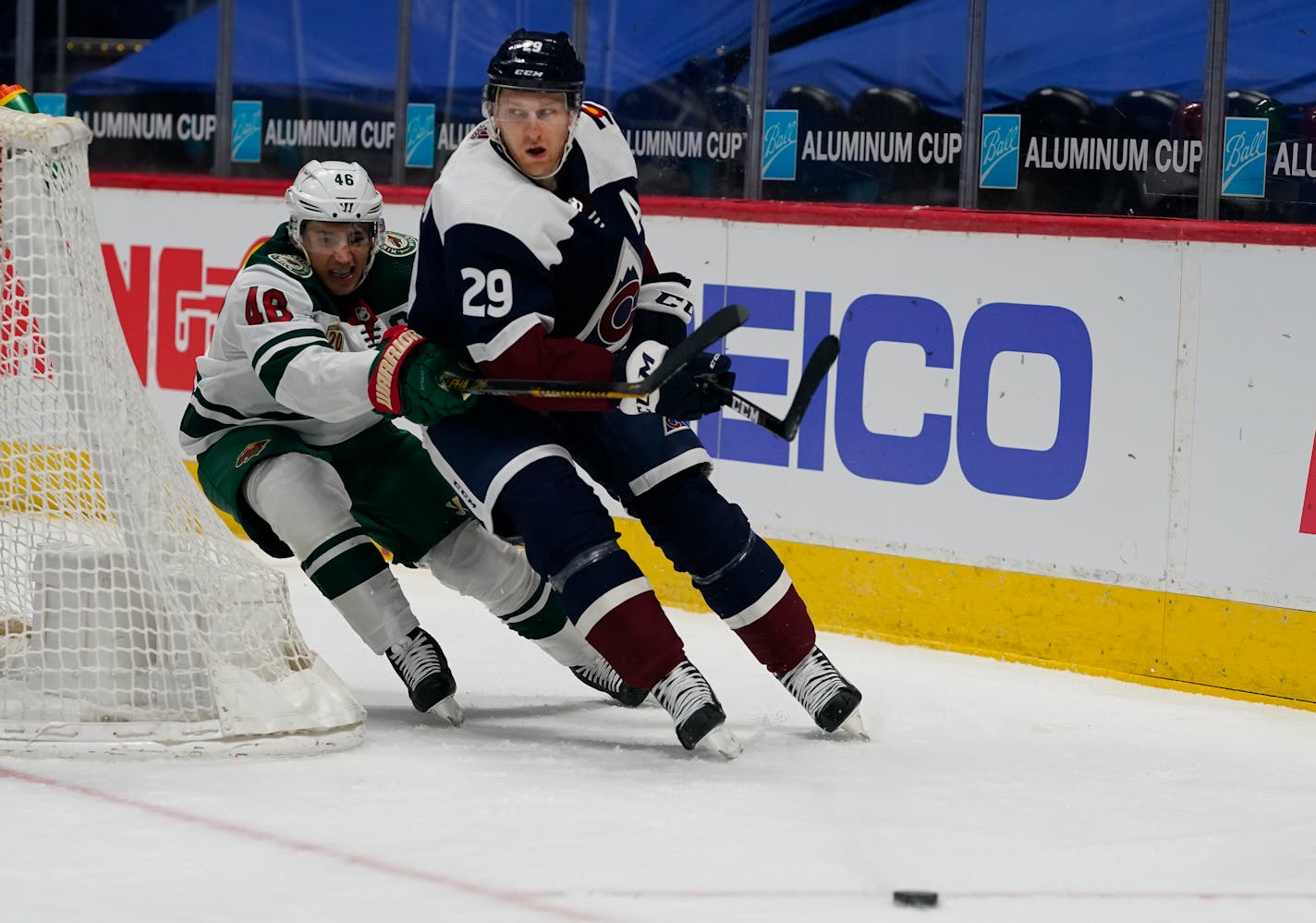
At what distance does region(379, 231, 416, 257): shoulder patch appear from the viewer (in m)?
3.38

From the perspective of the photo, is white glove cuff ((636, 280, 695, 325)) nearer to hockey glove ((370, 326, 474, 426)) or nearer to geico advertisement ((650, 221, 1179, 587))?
hockey glove ((370, 326, 474, 426))


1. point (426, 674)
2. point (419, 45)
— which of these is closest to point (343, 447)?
point (426, 674)

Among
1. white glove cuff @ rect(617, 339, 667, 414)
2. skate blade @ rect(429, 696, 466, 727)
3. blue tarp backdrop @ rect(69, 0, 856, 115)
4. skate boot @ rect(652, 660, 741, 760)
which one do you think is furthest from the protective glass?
blue tarp backdrop @ rect(69, 0, 856, 115)

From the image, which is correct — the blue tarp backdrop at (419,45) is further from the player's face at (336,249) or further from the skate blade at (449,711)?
the skate blade at (449,711)

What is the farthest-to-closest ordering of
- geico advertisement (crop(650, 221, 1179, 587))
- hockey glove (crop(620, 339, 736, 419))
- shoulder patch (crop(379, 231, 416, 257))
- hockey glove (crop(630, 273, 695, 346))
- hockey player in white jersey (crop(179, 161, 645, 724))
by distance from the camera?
1. geico advertisement (crop(650, 221, 1179, 587))
2. shoulder patch (crop(379, 231, 416, 257))
3. hockey glove (crop(630, 273, 695, 346))
4. hockey player in white jersey (crop(179, 161, 645, 724))
5. hockey glove (crop(620, 339, 736, 419))

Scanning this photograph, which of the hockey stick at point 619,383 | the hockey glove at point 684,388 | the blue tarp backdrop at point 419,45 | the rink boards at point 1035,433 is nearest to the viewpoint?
the hockey stick at point 619,383

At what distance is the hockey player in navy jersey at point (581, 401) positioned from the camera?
2.92 m

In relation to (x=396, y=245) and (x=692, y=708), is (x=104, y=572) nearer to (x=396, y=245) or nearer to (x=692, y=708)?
(x=396, y=245)

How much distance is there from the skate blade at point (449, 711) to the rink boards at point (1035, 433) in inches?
49.6

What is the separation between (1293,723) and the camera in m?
3.47

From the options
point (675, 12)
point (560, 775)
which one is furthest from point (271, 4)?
point (560, 775)

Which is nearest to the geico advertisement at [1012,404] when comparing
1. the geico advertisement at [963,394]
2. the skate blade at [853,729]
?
the geico advertisement at [963,394]

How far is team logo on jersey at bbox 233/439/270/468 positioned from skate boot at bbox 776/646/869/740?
959mm

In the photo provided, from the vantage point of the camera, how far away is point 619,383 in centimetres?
296
